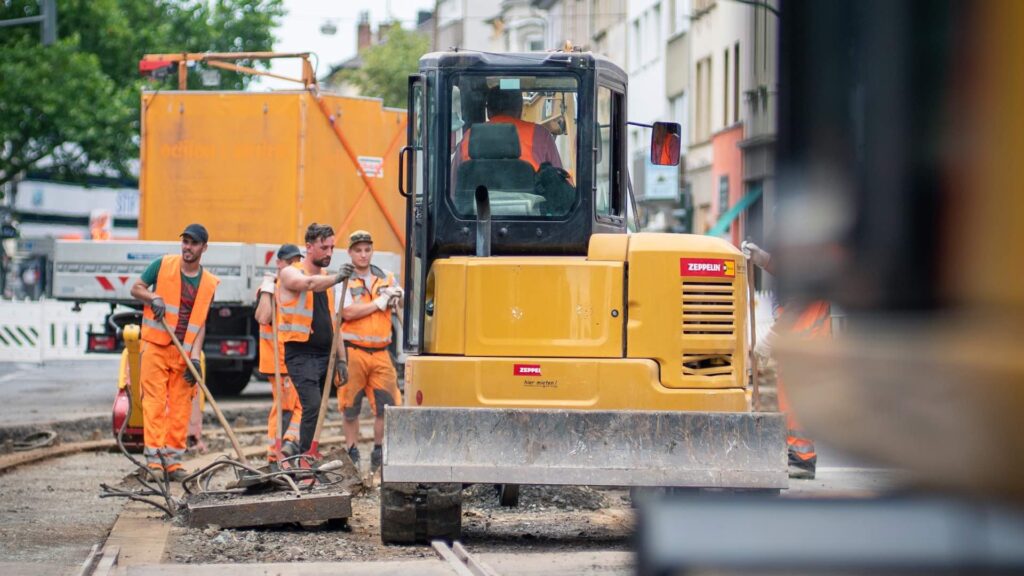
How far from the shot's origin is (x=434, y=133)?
8.54 m

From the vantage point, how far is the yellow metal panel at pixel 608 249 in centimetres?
821

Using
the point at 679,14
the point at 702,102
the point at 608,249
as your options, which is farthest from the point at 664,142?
the point at 679,14

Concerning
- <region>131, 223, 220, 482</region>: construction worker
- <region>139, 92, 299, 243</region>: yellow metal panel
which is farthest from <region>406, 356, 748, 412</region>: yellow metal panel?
<region>139, 92, 299, 243</region>: yellow metal panel

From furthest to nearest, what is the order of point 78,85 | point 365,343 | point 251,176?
1. point 78,85
2. point 251,176
3. point 365,343

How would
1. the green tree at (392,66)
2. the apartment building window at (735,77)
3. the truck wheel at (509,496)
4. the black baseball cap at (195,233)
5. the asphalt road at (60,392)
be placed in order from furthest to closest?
the green tree at (392,66)
the asphalt road at (60,392)
the black baseball cap at (195,233)
the truck wheel at (509,496)
the apartment building window at (735,77)

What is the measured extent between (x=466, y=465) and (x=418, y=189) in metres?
1.73

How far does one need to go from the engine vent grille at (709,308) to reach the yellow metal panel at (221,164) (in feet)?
34.0

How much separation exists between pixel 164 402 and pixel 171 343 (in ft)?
1.36

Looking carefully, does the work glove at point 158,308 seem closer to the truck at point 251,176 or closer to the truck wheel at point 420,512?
the truck wheel at point 420,512

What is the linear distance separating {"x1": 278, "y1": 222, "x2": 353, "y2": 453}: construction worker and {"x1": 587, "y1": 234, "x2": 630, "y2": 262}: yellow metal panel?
3104 mm

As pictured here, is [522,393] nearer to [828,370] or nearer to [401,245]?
[828,370]

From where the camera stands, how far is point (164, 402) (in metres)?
11.2

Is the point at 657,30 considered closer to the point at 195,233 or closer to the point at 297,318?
the point at 195,233

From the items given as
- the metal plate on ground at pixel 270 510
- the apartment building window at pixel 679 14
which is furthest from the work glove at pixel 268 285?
the apartment building window at pixel 679 14
